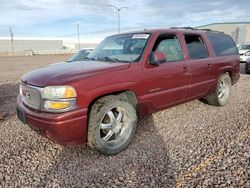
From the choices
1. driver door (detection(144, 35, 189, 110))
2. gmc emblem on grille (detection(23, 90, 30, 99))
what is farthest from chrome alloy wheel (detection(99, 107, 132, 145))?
gmc emblem on grille (detection(23, 90, 30, 99))

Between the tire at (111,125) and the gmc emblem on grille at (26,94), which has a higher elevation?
the gmc emblem on grille at (26,94)

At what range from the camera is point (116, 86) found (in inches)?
145

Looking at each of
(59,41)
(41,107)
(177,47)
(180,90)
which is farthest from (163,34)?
(59,41)

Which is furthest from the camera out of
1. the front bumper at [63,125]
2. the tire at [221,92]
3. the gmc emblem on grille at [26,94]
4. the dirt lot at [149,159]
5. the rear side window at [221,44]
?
the tire at [221,92]

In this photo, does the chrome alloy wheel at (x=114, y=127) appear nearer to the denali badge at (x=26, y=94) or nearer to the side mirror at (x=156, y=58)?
the side mirror at (x=156, y=58)

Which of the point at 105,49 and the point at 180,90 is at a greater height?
the point at 105,49

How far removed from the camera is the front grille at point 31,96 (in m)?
3.44

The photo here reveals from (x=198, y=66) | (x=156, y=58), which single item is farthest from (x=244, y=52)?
(x=156, y=58)

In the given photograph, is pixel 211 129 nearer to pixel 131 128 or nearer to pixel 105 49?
pixel 131 128

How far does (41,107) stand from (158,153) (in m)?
1.80

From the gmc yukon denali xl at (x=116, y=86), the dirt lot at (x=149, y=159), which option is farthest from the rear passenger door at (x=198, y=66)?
the dirt lot at (x=149, y=159)

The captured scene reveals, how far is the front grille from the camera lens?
11.3ft

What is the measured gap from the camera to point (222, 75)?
6.14 m

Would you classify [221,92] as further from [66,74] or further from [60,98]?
[60,98]
